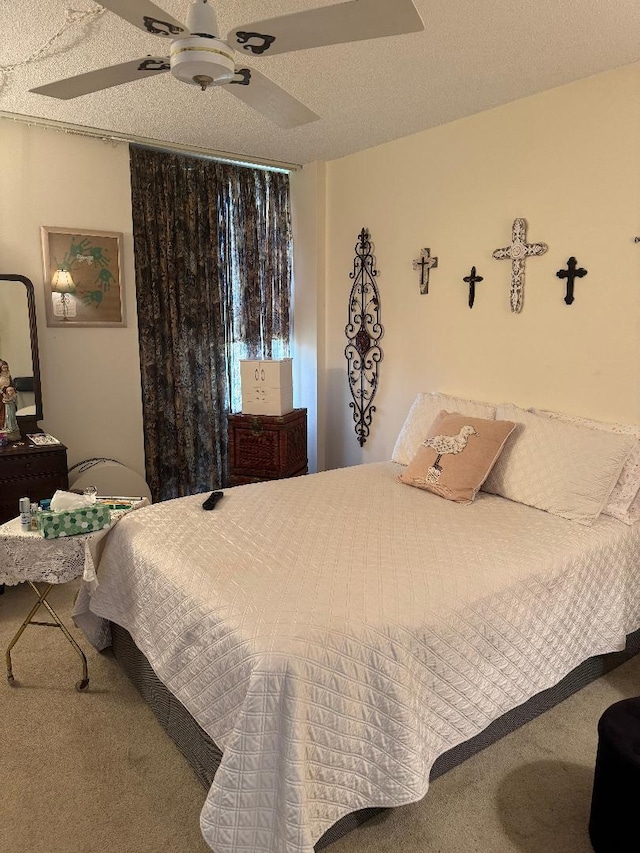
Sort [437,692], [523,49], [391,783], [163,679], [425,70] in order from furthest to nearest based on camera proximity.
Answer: [425,70] < [523,49] < [163,679] < [437,692] < [391,783]

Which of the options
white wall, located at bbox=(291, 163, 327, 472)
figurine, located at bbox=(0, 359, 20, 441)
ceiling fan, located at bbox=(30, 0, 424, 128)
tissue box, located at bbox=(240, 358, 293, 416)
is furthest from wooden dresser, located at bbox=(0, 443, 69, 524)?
ceiling fan, located at bbox=(30, 0, 424, 128)

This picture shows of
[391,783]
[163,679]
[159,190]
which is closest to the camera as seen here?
[391,783]

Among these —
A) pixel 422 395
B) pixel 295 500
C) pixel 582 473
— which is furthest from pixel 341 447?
pixel 582 473

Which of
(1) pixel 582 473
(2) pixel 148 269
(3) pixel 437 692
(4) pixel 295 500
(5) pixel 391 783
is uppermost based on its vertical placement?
(2) pixel 148 269

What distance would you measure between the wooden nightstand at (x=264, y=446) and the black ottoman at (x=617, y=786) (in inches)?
101

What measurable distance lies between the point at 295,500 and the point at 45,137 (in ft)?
8.67

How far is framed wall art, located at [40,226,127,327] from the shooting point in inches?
139

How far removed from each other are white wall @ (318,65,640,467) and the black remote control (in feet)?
5.26

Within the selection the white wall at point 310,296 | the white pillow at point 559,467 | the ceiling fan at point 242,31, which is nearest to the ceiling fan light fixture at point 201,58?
the ceiling fan at point 242,31

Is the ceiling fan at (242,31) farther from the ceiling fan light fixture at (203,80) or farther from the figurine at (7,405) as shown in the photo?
the figurine at (7,405)

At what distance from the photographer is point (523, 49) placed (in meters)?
2.36

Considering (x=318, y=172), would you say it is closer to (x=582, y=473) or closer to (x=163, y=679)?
(x=582, y=473)

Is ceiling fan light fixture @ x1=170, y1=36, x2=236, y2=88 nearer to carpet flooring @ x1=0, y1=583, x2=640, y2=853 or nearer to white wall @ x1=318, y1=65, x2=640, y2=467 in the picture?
white wall @ x1=318, y1=65, x2=640, y2=467

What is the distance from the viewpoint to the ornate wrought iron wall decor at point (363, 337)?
13.1 ft
